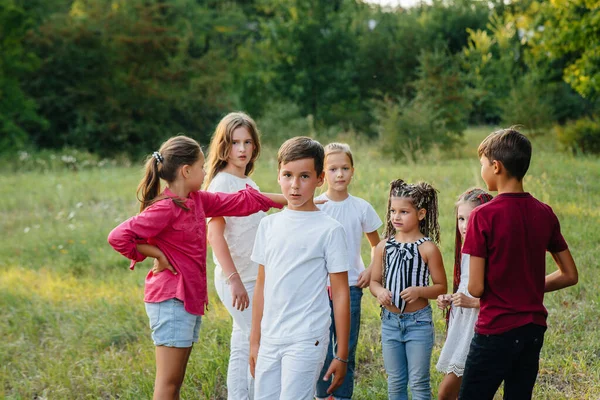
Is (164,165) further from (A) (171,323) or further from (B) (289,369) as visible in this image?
(B) (289,369)

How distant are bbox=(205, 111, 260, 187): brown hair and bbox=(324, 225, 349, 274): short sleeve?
50.4 inches

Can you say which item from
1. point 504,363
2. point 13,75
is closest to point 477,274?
point 504,363

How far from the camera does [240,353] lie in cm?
401

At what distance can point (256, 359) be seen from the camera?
3.21m

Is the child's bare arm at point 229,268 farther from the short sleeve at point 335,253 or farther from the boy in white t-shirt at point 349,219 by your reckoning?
the short sleeve at point 335,253

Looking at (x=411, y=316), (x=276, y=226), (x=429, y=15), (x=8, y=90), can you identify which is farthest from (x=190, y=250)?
(x=429, y=15)

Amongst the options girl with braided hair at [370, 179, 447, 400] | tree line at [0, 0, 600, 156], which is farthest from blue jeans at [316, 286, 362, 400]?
tree line at [0, 0, 600, 156]

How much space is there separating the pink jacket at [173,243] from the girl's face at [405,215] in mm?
1083

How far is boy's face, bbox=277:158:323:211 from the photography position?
10.4ft

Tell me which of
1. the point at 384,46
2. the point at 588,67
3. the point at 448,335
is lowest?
the point at 448,335

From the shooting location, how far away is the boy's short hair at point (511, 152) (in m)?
2.98

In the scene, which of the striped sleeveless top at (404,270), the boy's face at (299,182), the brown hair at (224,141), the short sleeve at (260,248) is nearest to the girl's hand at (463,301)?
the striped sleeveless top at (404,270)

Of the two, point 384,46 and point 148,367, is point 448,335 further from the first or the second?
point 384,46

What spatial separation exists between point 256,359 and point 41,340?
12.4 ft
